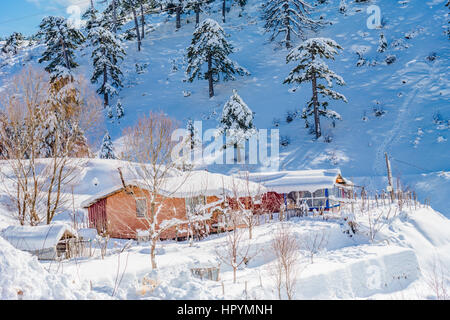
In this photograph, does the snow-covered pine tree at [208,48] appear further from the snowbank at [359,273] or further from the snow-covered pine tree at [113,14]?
the snowbank at [359,273]

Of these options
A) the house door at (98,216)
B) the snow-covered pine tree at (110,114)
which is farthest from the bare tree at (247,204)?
the snow-covered pine tree at (110,114)

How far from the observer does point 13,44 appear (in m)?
48.6

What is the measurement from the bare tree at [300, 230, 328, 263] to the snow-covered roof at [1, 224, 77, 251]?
28.4 feet

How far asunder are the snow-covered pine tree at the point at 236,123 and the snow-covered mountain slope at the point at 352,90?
253 centimetres

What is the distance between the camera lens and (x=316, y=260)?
36.3 ft

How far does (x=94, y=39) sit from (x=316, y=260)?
3163cm

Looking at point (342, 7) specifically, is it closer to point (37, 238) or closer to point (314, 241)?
point (314, 241)

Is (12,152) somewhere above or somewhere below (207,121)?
below

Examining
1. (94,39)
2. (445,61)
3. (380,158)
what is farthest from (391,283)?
(94,39)

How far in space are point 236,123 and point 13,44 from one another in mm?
40865

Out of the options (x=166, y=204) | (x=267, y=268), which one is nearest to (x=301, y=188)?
(x=166, y=204)

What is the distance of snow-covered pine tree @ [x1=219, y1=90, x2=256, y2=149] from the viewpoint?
2652 cm

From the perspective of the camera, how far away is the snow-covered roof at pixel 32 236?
9602mm
